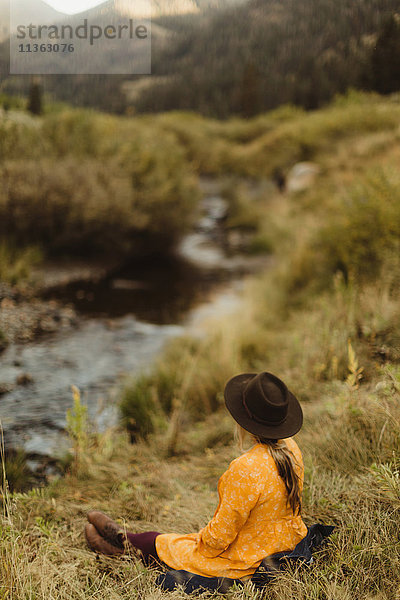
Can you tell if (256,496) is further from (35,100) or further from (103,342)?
(35,100)

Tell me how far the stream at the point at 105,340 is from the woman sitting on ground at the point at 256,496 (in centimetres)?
219

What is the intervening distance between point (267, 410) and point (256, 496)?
37 cm

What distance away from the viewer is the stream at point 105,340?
4.76 metres

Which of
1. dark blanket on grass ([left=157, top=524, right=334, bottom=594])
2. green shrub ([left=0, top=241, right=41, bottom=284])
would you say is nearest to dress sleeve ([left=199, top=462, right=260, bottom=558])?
dark blanket on grass ([left=157, top=524, right=334, bottom=594])

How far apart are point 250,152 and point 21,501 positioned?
880 inches

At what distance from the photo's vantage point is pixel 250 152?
23062 mm

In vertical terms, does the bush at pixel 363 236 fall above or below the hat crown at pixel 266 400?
below

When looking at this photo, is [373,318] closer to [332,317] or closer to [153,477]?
[332,317]

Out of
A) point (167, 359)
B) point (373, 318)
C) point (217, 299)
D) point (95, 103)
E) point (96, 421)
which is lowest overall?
point (217, 299)

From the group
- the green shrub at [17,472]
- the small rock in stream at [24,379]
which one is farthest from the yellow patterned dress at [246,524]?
the small rock in stream at [24,379]

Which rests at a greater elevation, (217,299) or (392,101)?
(392,101)

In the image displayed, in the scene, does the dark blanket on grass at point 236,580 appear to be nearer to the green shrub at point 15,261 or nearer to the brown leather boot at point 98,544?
the brown leather boot at point 98,544

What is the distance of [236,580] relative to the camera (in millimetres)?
2016

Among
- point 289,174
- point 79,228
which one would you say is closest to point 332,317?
point 79,228
